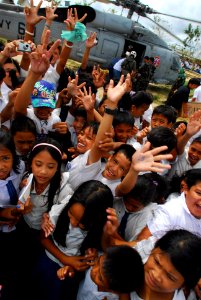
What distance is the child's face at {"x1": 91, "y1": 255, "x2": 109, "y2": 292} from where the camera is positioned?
4.65 feet

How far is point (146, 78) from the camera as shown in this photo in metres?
8.45

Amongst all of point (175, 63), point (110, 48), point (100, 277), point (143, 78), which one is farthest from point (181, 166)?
point (175, 63)

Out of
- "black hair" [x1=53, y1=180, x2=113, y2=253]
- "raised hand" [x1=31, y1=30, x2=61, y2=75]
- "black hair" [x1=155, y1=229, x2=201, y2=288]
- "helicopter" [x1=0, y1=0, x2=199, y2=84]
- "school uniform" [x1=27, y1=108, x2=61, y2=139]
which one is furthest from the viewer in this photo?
"helicopter" [x1=0, y1=0, x2=199, y2=84]

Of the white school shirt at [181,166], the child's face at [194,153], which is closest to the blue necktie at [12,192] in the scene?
the white school shirt at [181,166]

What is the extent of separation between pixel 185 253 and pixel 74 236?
2.49 ft

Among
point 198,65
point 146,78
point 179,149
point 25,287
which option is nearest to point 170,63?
point 146,78

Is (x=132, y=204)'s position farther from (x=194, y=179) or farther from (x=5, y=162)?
(x=5, y=162)

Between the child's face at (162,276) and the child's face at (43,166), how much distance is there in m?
0.93

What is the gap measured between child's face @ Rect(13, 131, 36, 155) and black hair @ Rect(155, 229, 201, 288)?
4.79 feet

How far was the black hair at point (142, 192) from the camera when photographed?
1.93 meters

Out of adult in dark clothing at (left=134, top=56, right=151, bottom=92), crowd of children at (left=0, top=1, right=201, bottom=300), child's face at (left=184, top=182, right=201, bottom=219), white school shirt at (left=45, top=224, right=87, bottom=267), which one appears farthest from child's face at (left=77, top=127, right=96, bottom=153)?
adult in dark clothing at (left=134, top=56, right=151, bottom=92)

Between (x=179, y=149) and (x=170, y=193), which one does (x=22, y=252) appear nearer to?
(x=170, y=193)

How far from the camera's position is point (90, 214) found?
1.66m

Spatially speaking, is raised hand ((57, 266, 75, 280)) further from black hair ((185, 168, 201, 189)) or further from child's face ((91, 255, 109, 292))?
black hair ((185, 168, 201, 189))
